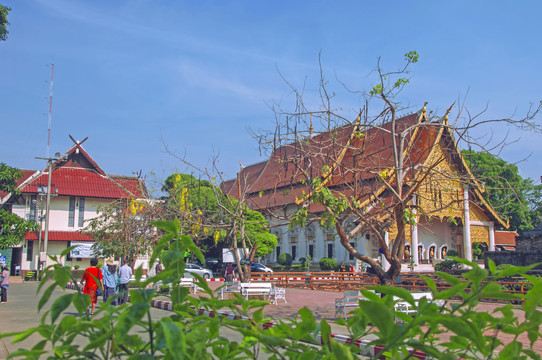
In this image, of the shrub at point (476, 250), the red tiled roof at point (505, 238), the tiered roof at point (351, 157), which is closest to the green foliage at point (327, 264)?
the shrub at point (476, 250)

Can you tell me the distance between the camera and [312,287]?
1073 inches

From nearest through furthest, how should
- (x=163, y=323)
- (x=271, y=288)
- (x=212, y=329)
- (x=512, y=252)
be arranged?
(x=163, y=323)
(x=212, y=329)
(x=271, y=288)
(x=512, y=252)

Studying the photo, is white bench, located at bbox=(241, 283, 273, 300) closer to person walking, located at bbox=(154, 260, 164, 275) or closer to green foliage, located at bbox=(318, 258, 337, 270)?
person walking, located at bbox=(154, 260, 164, 275)

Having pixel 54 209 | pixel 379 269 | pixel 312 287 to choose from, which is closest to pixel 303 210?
pixel 379 269

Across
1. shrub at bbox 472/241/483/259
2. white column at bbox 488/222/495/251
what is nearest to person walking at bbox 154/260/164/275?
shrub at bbox 472/241/483/259

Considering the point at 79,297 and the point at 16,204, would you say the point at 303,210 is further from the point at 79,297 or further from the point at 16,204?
the point at 16,204

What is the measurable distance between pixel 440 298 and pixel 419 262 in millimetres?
40020

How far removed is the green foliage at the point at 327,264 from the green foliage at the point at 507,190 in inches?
464

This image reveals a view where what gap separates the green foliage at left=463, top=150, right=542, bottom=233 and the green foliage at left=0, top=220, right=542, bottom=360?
943 centimetres

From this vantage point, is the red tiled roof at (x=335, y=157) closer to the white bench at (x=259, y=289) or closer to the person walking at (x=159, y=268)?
the white bench at (x=259, y=289)

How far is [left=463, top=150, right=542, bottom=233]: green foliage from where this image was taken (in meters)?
11.9

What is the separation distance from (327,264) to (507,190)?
73.9ft

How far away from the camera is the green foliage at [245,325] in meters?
1.29

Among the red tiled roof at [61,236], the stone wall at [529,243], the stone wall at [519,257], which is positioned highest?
the red tiled roof at [61,236]
